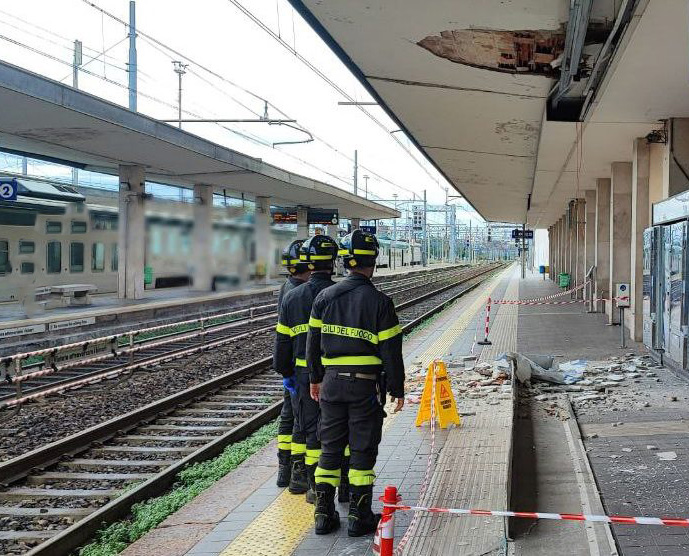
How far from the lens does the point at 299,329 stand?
5.34m

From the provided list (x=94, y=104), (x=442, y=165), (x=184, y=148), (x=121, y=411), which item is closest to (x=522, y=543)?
(x=121, y=411)

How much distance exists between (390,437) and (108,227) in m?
5.79

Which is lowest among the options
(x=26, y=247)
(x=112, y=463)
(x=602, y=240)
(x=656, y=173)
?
(x=112, y=463)

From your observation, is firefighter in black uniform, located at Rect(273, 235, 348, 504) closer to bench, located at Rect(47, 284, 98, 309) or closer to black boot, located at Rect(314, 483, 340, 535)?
black boot, located at Rect(314, 483, 340, 535)

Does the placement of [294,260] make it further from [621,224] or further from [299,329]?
[621,224]

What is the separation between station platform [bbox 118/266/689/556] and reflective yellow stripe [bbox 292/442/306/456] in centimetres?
32

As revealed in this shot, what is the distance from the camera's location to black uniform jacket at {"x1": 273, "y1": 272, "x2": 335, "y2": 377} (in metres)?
5.32

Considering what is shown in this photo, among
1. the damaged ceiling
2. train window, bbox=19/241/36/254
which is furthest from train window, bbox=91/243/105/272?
the damaged ceiling

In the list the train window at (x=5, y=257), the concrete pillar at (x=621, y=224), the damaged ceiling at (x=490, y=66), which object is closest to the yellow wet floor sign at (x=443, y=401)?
the damaged ceiling at (x=490, y=66)

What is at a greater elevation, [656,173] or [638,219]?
[656,173]

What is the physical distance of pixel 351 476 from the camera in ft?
15.1

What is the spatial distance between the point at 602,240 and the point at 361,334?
58.5 ft

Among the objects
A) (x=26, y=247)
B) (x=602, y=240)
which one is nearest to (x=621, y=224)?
(x=602, y=240)

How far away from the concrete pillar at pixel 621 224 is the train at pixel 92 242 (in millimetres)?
7658
